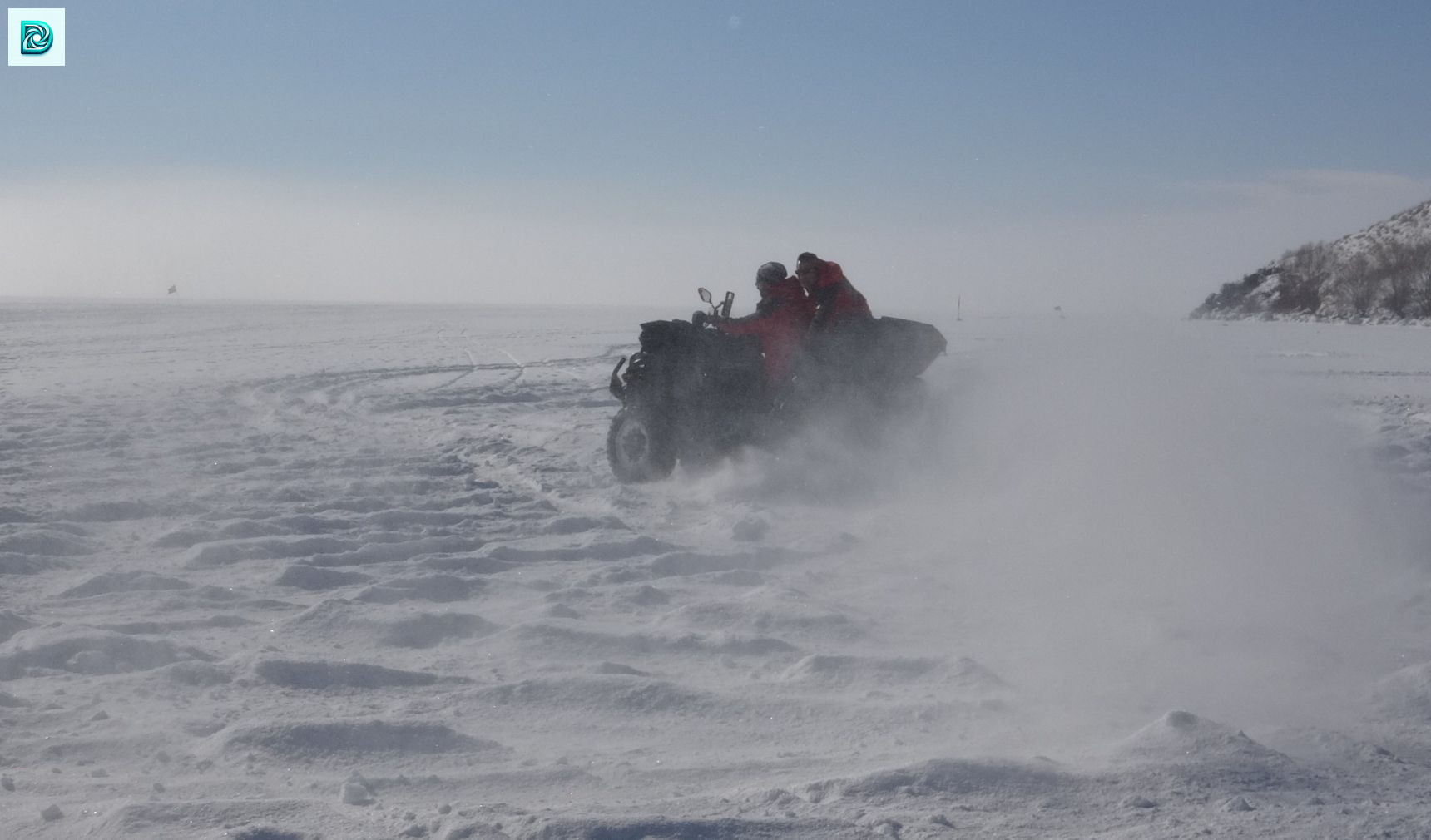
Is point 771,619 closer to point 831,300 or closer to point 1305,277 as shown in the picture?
point 831,300

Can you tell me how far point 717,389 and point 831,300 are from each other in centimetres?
109

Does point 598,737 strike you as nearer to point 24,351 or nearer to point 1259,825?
point 1259,825

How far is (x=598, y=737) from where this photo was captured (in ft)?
12.8

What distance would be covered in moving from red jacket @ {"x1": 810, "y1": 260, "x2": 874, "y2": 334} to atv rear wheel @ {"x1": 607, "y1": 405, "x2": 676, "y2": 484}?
136 cm

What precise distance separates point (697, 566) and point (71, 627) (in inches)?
110

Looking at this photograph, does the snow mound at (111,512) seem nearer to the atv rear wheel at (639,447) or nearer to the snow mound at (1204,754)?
the atv rear wheel at (639,447)

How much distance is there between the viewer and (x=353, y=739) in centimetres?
377

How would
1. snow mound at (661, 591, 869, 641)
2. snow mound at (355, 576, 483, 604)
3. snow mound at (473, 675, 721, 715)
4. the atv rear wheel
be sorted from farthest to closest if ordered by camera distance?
the atv rear wheel, snow mound at (355, 576, 483, 604), snow mound at (661, 591, 869, 641), snow mound at (473, 675, 721, 715)

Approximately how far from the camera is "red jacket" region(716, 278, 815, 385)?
8.76m


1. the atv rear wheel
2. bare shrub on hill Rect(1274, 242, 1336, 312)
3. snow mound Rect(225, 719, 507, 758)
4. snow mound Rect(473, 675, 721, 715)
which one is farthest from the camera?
bare shrub on hill Rect(1274, 242, 1336, 312)

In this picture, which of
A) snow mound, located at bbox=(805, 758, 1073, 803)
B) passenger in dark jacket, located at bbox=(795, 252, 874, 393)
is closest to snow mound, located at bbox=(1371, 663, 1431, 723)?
snow mound, located at bbox=(805, 758, 1073, 803)

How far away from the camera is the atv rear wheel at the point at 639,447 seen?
853 centimetres

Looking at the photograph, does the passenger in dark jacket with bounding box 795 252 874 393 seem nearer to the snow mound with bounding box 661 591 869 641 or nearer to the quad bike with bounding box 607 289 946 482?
the quad bike with bounding box 607 289 946 482

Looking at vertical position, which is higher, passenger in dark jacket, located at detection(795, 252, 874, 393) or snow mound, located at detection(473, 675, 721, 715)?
passenger in dark jacket, located at detection(795, 252, 874, 393)
